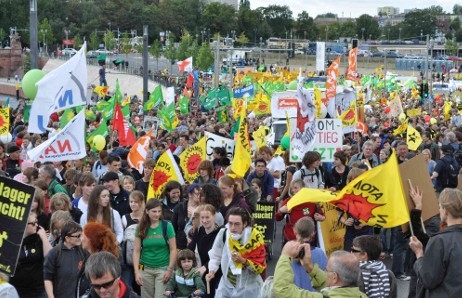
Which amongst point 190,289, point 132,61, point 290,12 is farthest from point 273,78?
point 290,12

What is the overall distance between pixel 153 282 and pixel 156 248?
1.06 ft

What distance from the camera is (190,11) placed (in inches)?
4980

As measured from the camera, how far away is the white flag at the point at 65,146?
11.8 metres

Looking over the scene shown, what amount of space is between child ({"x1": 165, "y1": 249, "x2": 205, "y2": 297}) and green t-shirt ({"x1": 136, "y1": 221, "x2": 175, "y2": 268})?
0.49 feet

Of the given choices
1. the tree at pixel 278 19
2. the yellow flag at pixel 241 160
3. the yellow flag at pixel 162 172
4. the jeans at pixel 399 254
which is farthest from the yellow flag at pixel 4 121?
the tree at pixel 278 19

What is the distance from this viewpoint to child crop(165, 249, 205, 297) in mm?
8125

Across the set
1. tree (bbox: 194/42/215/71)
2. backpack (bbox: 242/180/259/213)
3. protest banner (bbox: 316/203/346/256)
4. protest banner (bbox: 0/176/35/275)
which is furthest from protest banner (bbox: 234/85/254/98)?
tree (bbox: 194/42/215/71)

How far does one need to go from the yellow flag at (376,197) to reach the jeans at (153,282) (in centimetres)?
134

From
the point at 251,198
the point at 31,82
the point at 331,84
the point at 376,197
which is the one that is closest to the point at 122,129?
the point at 31,82

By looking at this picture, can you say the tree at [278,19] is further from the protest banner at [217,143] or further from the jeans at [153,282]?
the jeans at [153,282]

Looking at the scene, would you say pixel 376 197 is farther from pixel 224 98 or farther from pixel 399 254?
pixel 224 98

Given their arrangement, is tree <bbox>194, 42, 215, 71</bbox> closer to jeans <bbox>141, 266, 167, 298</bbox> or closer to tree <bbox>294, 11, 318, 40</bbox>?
jeans <bbox>141, 266, 167, 298</bbox>

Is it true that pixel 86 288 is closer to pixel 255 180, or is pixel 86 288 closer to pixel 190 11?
pixel 255 180

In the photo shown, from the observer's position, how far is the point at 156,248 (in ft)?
26.9
